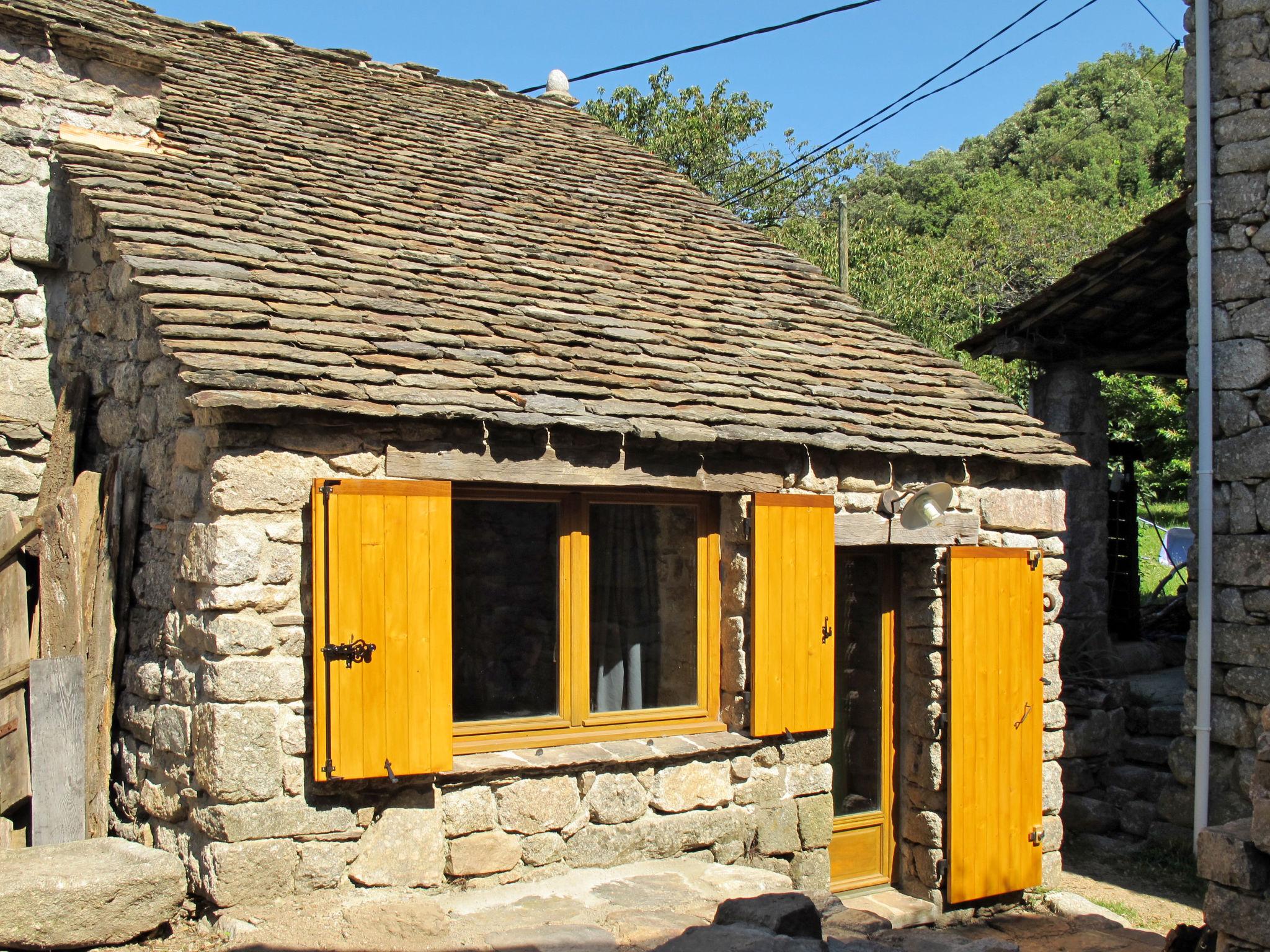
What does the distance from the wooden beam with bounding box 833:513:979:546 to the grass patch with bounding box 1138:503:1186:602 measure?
8.62 meters

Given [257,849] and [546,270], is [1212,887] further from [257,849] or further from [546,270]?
[546,270]

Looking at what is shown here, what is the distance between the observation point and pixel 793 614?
19.4 ft

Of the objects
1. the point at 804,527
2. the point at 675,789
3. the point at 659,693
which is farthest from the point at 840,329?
the point at 675,789

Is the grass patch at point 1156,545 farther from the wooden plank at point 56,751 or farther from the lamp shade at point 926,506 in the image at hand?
the wooden plank at point 56,751

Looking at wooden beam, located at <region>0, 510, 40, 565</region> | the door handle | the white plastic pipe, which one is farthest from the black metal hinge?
the white plastic pipe

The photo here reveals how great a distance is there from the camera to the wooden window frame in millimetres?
5305

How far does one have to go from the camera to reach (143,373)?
528 centimetres

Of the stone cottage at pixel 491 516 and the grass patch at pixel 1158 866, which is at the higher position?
the stone cottage at pixel 491 516

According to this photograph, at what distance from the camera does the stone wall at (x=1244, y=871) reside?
3695mm

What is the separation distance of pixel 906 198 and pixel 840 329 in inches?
953

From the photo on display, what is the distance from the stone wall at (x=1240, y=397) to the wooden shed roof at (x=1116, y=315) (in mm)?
654

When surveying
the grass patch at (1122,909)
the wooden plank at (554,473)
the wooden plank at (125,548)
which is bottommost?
the grass patch at (1122,909)

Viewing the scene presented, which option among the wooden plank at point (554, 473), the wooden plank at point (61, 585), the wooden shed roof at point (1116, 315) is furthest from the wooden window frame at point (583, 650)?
the wooden shed roof at point (1116, 315)

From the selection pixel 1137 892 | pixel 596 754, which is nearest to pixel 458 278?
pixel 596 754
